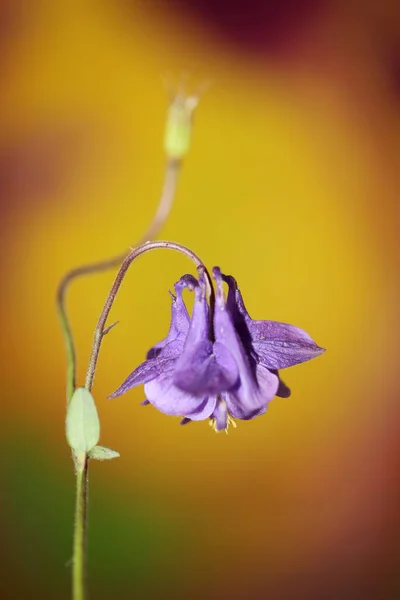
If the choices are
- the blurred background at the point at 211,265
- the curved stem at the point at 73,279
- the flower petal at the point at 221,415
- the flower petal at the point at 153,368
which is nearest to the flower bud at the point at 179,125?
the curved stem at the point at 73,279

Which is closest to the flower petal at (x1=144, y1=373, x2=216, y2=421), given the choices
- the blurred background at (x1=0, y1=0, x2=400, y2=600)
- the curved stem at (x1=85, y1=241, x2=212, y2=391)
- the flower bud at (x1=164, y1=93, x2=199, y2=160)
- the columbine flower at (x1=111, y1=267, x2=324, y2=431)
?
the columbine flower at (x1=111, y1=267, x2=324, y2=431)

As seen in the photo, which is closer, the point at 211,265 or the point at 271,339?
the point at 271,339

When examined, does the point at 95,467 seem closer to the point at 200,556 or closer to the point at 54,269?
the point at 200,556

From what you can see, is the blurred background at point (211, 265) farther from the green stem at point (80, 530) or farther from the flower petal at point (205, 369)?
the flower petal at point (205, 369)

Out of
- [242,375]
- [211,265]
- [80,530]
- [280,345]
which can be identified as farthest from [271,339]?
[211,265]

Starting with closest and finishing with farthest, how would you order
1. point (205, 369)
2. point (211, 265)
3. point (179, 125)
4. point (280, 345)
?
point (205, 369) < point (280, 345) < point (179, 125) < point (211, 265)

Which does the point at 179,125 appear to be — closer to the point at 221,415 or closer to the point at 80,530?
the point at 221,415

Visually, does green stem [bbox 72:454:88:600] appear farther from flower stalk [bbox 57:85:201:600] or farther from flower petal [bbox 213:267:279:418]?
flower petal [bbox 213:267:279:418]
